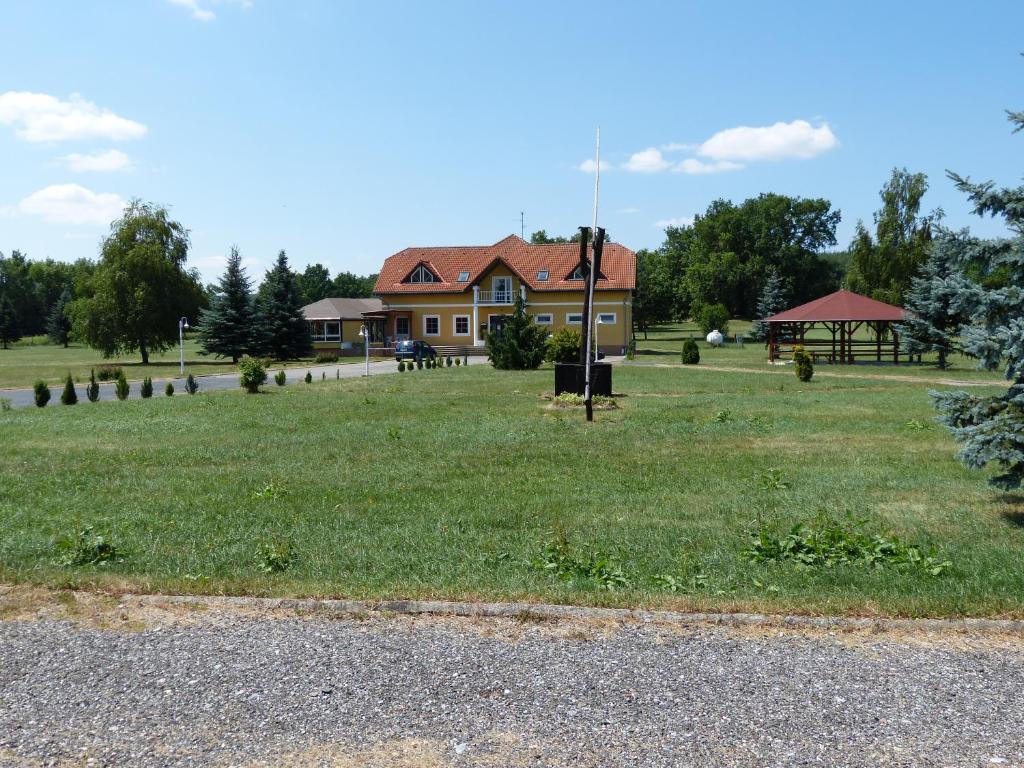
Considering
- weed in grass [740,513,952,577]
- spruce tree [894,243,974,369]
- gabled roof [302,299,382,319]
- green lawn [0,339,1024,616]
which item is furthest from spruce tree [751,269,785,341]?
weed in grass [740,513,952,577]

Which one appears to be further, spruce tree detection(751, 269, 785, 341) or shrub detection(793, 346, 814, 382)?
spruce tree detection(751, 269, 785, 341)

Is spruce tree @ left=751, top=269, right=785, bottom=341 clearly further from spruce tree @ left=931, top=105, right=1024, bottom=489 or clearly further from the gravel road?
the gravel road

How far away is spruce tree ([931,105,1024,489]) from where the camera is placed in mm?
7668

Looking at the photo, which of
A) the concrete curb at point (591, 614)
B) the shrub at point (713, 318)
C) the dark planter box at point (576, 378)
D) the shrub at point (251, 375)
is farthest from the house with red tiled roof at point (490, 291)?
the concrete curb at point (591, 614)

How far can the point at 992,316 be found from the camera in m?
7.86

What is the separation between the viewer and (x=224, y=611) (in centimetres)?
570

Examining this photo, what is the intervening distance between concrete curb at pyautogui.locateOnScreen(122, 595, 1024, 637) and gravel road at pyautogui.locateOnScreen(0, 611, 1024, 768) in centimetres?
14

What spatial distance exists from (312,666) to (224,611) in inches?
48.4

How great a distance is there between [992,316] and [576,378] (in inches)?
536

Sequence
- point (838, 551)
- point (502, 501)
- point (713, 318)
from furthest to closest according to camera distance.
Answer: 1. point (713, 318)
2. point (502, 501)
3. point (838, 551)

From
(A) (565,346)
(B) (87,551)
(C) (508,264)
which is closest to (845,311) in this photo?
(A) (565,346)

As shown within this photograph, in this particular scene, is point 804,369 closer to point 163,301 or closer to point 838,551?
point 838,551

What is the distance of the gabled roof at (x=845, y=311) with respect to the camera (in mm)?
39844

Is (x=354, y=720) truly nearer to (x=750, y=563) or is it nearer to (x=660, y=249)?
(x=750, y=563)
